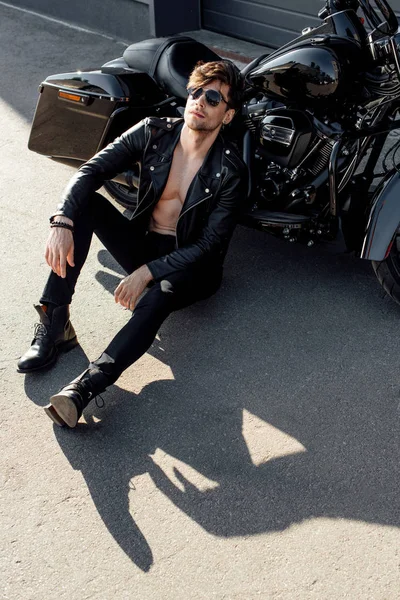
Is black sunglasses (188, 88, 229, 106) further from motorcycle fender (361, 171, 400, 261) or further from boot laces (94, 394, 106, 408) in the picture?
boot laces (94, 394, 106, 408)

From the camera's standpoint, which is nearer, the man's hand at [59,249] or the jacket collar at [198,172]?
the man's hand at [59,249]

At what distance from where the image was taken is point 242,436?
321cm

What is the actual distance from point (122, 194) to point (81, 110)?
1.95 feet

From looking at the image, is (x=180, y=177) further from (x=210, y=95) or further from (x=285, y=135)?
(x=285, y=135)

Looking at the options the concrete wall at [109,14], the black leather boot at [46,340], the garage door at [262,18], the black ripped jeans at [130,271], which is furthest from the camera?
the concrete wall at [109,14]

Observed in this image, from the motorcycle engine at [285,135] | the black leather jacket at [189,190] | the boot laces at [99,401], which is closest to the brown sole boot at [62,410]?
the boot laces at [99,401]

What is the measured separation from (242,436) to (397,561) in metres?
0.79

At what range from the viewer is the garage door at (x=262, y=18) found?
22.1 ft

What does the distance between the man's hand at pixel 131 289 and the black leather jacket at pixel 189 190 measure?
0.05 metres

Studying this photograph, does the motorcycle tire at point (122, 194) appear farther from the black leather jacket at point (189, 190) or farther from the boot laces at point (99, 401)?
the boot laces at point (99, 401)

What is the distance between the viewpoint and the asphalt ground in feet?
8.79

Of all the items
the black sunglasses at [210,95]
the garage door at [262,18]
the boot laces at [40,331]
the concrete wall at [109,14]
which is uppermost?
the black sunglasses at [210,95]

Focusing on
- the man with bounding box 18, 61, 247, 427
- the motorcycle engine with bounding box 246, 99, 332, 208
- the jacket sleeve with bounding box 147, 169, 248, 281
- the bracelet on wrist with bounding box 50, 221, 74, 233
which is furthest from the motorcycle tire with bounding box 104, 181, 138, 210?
the bracelet on wrist with bounding box 50, 221, 74, 233

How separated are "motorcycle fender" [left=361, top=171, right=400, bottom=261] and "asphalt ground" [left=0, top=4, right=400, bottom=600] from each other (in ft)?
0.98
